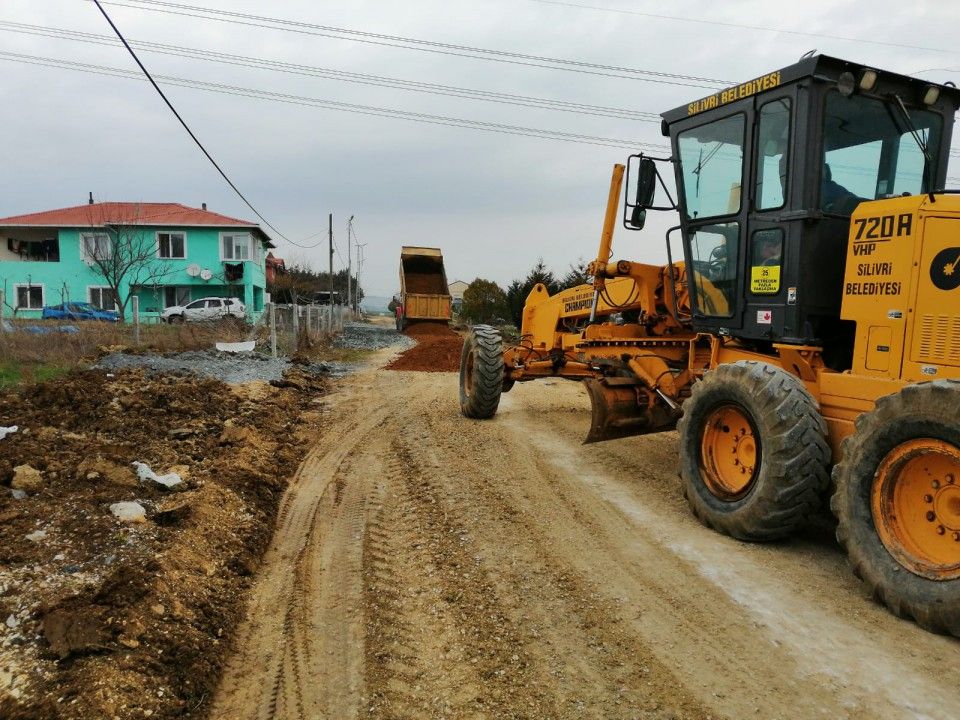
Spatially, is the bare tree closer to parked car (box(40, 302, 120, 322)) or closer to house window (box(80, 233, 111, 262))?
house window (box(80, 233, 111, 262))

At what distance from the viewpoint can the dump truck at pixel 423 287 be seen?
3272cm

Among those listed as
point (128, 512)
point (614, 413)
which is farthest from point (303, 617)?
point (614, 413)

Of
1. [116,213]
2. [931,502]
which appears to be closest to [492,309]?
[116,213]

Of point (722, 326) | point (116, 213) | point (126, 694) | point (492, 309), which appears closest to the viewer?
point (126, 694)

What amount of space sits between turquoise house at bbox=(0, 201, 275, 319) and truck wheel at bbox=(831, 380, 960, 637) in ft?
116

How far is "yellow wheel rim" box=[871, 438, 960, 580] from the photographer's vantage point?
357 centimetres

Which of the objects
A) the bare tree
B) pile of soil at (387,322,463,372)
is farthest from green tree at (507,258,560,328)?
the bare tree

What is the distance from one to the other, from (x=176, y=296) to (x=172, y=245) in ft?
9.05

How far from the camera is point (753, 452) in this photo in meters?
4.99

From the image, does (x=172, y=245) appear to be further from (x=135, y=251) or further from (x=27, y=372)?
(x=27, y=372)

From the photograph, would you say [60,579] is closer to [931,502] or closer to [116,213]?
[931,502]

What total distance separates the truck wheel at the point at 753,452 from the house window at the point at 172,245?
36738 mm

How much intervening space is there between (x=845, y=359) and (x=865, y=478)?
56.1 inches

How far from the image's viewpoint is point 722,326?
5.88 meters
